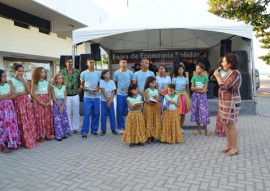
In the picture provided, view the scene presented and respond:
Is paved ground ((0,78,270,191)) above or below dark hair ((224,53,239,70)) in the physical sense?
below

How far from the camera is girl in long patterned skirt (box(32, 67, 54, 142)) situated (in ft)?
17.8

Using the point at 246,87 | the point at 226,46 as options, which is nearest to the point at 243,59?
the point at 246,87

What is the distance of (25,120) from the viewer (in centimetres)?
505

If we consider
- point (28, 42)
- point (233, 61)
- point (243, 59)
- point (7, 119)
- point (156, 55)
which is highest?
point (28, 42)

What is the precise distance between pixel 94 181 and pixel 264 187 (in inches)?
79.8

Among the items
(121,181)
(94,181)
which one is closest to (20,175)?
(94,181)

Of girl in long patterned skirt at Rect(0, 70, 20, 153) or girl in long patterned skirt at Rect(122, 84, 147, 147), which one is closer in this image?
girl in long patterned skirt at Rect(0, 70, 20, 153)

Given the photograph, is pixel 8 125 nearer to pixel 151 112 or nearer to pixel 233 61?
pixel 151 112

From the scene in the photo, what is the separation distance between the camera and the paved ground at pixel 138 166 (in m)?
3.28

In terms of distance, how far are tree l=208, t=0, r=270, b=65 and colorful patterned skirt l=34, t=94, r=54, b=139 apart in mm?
13484

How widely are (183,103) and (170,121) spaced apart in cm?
84

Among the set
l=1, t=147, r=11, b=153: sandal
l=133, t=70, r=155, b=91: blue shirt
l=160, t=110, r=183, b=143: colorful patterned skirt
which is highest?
l=133, t=70, r=155, b=91: blue shirt

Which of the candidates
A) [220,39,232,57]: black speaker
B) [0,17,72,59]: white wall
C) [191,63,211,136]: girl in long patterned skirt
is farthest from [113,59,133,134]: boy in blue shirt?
[0,17,72,59]: white wall

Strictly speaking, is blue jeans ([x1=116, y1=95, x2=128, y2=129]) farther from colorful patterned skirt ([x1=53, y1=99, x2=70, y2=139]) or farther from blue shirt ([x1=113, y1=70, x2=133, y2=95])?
colorful patterned skirt ([x1=53, y1=99, x2=70, y2=139])
